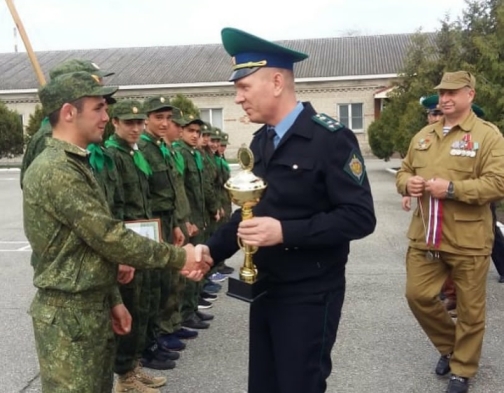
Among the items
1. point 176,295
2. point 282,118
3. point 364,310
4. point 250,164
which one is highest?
point 282,118

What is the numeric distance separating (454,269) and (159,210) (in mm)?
2390

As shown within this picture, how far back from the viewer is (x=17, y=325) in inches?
224

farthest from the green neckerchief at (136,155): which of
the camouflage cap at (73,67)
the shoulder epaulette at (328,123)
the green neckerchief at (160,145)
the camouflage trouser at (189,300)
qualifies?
the shoulder epaulette at (328,123)

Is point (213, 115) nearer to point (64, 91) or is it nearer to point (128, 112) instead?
point (128, 112)

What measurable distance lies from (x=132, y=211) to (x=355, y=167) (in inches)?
95.9

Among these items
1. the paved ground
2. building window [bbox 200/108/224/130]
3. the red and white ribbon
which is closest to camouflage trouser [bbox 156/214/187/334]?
the paved ground

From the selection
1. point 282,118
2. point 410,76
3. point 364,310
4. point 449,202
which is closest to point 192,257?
point 282,118

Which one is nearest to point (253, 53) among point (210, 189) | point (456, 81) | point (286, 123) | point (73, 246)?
point (286, 123)

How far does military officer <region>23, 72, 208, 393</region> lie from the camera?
2.52 meters

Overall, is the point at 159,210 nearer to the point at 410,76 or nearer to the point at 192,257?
the point at 192,257

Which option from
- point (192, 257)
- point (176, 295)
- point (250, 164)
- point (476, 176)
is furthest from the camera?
point (176, 295)

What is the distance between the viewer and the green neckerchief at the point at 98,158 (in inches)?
162

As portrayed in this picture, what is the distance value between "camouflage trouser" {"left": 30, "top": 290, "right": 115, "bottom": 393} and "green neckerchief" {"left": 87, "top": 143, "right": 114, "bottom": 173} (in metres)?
1.58

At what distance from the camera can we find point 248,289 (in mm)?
2531
